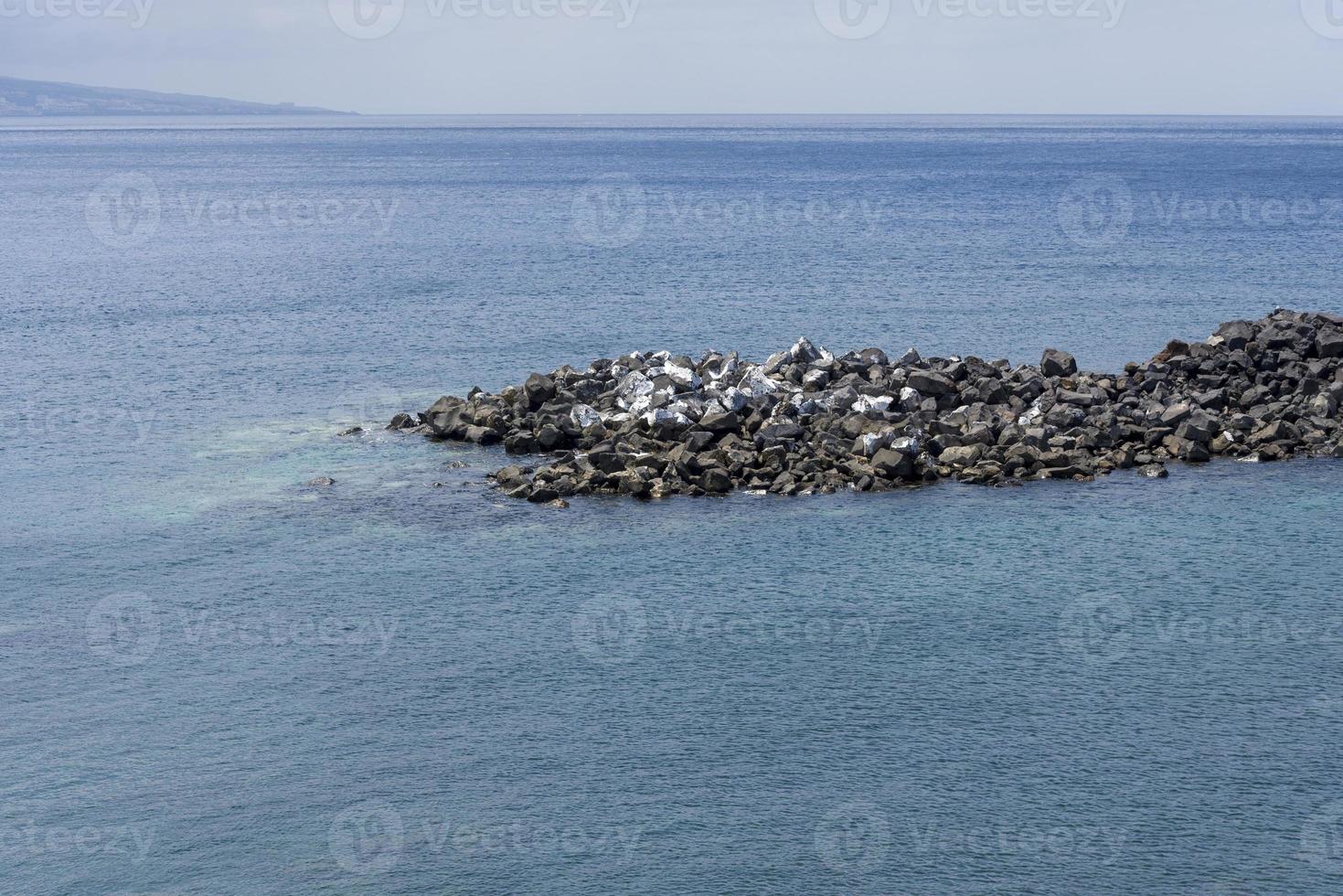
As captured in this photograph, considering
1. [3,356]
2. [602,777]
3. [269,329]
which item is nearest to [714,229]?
[269,329]

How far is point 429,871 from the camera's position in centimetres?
2670

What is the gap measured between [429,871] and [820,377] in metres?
35.6

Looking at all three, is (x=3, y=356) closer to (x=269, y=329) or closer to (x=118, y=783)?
(x=269, y=329)
